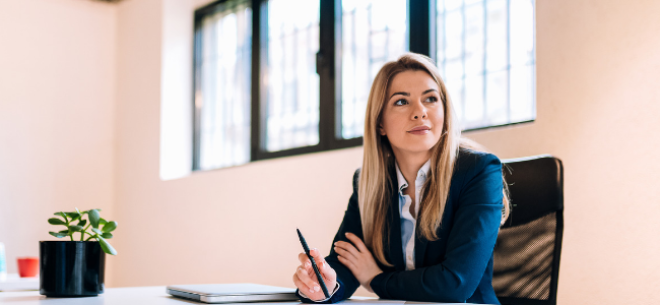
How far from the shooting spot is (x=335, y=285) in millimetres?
1346

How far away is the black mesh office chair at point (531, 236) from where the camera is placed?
4.64ft

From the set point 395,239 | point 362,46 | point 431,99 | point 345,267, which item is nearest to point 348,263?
point 345,267

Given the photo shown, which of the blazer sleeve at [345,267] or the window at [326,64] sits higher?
the window at [326,64]

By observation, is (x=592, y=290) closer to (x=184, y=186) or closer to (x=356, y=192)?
(x=356, y=192)

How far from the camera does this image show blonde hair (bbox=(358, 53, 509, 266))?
1.49 meters

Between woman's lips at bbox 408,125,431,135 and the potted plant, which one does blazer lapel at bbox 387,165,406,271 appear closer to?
woman's lips at bbox 408,125,431,135

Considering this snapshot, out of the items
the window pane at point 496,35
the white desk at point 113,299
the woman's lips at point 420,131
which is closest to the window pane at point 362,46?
the window pane at point 496,35

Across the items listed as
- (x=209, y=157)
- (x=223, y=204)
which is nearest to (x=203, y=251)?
(x=223, y=204)

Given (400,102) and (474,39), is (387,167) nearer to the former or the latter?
(400,102)

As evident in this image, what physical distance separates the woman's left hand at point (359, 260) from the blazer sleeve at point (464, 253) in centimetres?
3

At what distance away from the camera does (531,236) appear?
1456 mm

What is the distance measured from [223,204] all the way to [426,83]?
7.81ft

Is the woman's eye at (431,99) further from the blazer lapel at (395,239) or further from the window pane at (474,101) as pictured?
the window pane at (474,101)

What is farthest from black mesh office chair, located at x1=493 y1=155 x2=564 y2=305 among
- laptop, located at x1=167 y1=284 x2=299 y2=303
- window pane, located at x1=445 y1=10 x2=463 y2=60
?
window pane, located at x1=445 y1=10 x2=463 y2=60
